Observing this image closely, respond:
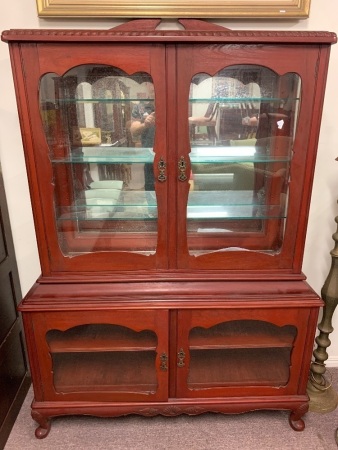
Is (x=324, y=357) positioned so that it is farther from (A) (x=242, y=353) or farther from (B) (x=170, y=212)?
(B) (x=170, y=212)

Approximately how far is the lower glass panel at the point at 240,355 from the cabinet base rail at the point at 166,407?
75mm

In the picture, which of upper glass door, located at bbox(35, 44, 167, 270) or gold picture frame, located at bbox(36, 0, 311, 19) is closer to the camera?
upper glass door, located at bbox(35, 44, 167, 270)

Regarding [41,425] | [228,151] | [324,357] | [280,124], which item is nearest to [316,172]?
[280,124]

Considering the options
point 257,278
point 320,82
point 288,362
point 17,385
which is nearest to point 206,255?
point 257,278

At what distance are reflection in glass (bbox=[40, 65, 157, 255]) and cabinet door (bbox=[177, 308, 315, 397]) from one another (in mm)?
463

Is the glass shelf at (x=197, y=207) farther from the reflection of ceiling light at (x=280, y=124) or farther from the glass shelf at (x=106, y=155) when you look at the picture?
the reflection of ceiling light at (x=280, y=124)

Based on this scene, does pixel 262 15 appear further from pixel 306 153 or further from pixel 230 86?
pixel 306 153

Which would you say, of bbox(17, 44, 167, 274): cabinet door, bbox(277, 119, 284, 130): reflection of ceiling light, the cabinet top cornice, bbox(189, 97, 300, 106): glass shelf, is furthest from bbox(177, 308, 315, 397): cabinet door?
the cabinet top cornice

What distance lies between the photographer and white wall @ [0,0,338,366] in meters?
1.44

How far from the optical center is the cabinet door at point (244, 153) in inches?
46.1

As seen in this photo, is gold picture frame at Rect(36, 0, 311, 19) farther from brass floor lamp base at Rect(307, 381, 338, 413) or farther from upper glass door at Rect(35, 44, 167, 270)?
brass floor lamp base at Rect(307, 381, 338, 413)

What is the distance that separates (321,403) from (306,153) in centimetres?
128

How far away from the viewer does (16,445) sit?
1498 millimetres

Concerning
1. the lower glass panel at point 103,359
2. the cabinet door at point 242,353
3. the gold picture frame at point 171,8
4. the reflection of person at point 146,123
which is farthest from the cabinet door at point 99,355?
the gold picture frame at point 171,8
